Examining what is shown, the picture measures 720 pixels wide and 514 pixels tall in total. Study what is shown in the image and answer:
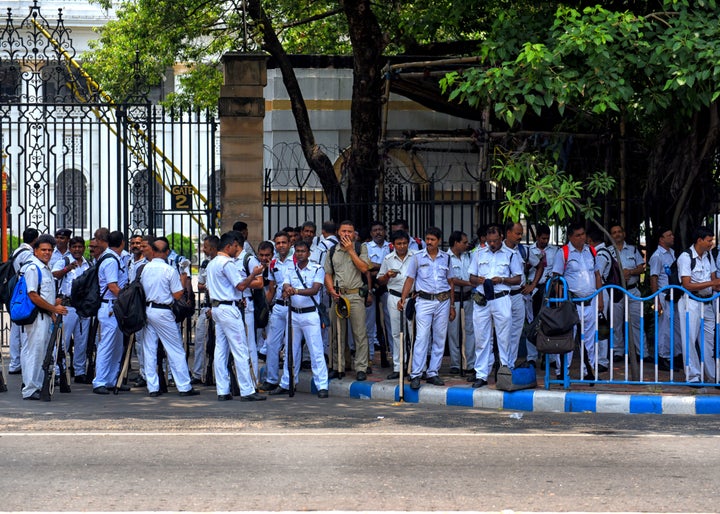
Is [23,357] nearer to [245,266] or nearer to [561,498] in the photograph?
[245,266]

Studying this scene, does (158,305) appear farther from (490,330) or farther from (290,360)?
(490,330)

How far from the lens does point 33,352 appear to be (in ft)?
41.0

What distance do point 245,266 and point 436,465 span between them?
4414 mm

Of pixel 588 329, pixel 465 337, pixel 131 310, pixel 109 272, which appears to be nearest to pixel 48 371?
pixel 131 310

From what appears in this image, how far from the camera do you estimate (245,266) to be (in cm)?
1255

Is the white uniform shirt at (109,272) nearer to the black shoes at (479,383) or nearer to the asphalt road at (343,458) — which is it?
the asphalt road at (343,458)

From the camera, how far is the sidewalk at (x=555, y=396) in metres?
11.7

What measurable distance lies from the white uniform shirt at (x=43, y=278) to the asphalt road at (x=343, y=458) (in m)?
1.14

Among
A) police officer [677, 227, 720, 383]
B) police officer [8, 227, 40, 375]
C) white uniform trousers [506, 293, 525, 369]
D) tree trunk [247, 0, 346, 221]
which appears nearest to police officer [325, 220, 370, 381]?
white uniform trousers [506, 293, 525, 369]

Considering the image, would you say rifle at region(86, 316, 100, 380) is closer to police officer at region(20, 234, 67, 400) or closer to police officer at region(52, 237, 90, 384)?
police officer at region(52, 237, 90, 384)

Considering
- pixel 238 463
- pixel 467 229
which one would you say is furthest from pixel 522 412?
pixel 467 229

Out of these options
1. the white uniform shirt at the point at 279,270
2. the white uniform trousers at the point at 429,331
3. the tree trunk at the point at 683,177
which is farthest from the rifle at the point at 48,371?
the tree trunk at the point at 683,177

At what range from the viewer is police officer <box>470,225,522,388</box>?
41.8ft

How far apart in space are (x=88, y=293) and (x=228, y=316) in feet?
6.18
